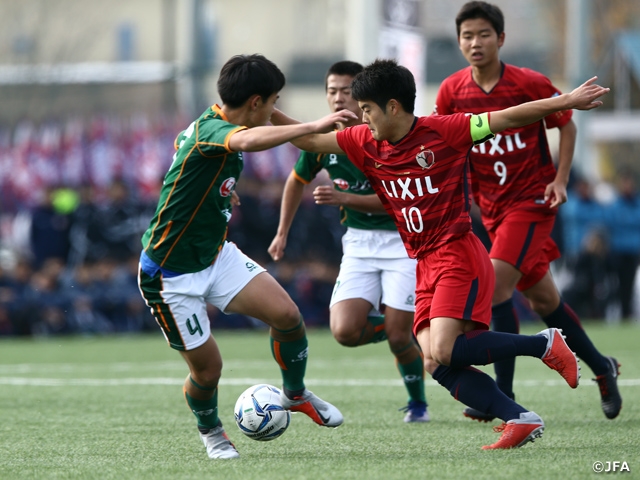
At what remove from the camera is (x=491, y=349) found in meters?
5.27

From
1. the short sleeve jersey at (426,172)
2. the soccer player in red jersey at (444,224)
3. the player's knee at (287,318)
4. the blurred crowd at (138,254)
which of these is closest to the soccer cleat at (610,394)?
the soccer player in red jersey at (444,224)

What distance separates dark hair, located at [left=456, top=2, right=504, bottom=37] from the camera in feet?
21.5

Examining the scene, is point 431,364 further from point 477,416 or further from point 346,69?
point 346,69

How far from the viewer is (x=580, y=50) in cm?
1800

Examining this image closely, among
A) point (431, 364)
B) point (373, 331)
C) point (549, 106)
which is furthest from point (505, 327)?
Answer: point (549, 106)

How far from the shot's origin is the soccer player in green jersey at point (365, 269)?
677 cm

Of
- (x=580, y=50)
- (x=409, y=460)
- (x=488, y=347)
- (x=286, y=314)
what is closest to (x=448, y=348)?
(x=488, y=347)

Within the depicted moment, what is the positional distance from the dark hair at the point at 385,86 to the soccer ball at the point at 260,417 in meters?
1.61

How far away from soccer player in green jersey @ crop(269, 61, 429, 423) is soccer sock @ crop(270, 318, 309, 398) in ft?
2.14

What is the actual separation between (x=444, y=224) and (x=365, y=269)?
62.4 inches

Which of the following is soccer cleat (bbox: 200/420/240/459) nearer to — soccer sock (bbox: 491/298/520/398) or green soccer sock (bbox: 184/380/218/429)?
green soccer sock (bbox: 184/380/218/429)

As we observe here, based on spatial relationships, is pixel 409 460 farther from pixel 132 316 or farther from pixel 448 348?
pixel 132 316

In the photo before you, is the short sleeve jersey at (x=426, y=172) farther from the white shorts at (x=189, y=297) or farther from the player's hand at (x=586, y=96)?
the white shorts at (x=189, y=297)

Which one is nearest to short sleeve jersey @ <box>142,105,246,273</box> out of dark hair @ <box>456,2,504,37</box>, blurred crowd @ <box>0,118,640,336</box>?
dark hair @ <box>456,2,504,37</box>
